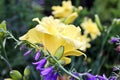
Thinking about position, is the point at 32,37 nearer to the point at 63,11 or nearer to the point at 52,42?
the point at 52,42

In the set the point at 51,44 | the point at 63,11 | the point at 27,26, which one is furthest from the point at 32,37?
the point at 27,26

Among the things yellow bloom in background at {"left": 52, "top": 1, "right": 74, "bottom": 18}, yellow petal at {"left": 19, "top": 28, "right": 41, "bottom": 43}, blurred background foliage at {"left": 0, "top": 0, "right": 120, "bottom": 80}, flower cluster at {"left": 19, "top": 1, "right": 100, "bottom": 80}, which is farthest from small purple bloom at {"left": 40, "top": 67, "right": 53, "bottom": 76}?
blurred background foliage at {"left": 0, "top": 0, "right": 120, "bottom": 80}

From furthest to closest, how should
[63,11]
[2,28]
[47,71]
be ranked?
[63,11]
[2,28]
[47,71]

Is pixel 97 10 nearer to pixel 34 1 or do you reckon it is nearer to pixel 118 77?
pixel 34 1

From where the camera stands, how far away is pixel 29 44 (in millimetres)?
973

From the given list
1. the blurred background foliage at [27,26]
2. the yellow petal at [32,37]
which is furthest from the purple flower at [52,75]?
the blurred background foliage at [27,26]

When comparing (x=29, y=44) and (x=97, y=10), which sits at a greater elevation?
(x=29, y=44)

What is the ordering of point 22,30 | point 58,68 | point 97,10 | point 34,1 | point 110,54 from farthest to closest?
point 97,10, point 34,1, point 110,54, point 22,30, point 58,68

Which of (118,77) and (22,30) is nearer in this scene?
(118,77)

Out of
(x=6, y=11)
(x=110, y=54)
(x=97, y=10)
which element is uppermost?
(x=6, y=11)

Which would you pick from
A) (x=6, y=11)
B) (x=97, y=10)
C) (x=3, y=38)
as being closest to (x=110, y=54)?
(x=97, y=10)

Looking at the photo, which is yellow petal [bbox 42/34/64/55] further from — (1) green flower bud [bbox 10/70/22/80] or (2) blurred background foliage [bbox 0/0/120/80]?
(2) blurred background foliage [bbox 0/0/120/80]

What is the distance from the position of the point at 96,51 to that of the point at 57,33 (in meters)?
1.93

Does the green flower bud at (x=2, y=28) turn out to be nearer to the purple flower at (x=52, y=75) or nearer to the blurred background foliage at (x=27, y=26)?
the purple flower at (x=52, y=75)
